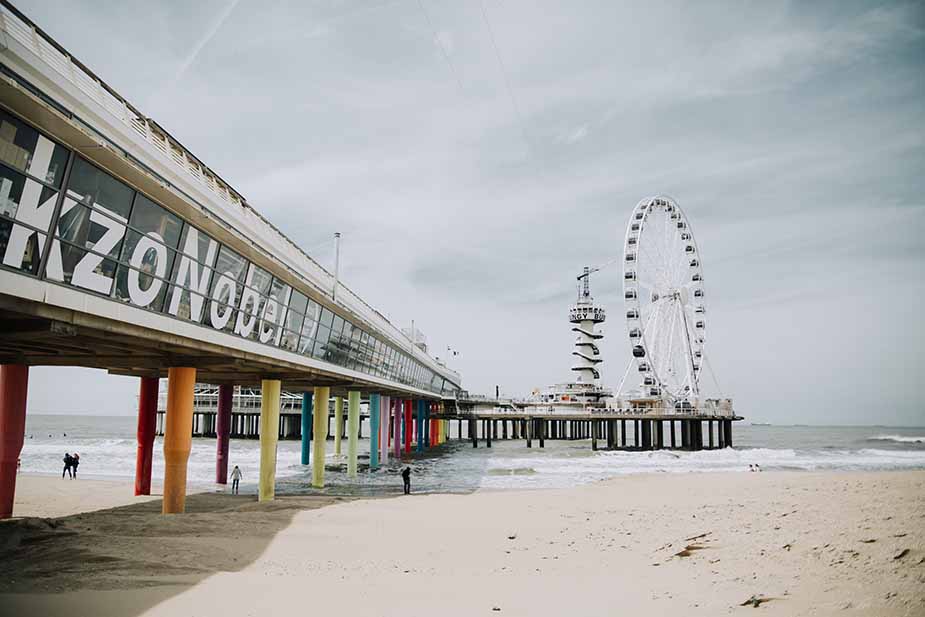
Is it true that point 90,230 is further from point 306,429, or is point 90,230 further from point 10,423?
point 306,429

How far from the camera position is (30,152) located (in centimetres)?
832

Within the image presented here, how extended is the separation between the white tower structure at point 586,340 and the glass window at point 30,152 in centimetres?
7112

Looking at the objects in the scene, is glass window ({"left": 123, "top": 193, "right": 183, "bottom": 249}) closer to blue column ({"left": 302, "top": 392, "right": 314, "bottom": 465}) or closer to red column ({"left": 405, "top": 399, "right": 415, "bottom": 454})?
blue column ({"left": 302, "top": 392, "right": 314, "bottom": 465})

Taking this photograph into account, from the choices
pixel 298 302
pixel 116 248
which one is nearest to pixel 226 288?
pixel 116 248

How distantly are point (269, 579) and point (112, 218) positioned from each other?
20.0 ft

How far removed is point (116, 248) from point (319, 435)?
18.0m

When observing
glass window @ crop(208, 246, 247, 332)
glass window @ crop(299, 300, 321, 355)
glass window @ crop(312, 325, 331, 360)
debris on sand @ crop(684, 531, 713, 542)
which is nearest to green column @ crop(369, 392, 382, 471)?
glass window @ crop(312, 325, 331, 360)

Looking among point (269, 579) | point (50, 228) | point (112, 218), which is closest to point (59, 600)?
point (269, 579)

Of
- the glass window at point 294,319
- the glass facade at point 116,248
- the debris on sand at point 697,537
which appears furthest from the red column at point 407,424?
the debris on sand at point 697,537

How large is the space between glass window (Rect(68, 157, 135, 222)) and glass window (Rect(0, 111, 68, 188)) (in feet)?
0.96

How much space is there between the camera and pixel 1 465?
15.3m

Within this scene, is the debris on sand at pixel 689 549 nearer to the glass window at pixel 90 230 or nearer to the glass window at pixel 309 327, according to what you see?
the glass window at pixel 90 230

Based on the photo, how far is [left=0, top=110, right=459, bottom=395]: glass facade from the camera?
8258 millimetres

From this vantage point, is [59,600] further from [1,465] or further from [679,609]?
[1,465]
